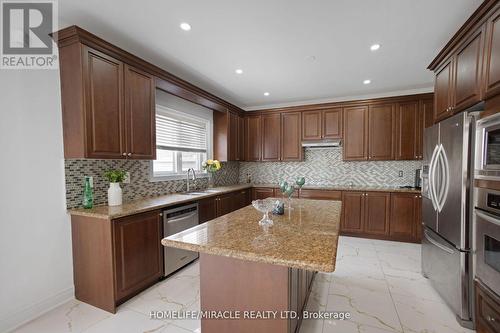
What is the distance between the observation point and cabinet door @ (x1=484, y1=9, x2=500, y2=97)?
1.57 m

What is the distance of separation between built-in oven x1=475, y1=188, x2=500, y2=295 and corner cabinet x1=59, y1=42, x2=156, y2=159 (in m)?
3.14

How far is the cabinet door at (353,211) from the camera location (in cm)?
388

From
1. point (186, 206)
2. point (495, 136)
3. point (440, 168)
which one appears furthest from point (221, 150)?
point (495, 136)

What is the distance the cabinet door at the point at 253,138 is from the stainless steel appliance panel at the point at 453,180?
3.19 meters

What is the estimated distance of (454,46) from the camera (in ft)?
6.89

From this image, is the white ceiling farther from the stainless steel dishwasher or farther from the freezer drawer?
the freezer drawer

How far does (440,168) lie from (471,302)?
3.70ft

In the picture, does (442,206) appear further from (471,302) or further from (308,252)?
(308,252)

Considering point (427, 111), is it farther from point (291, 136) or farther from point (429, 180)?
point (291, 136)

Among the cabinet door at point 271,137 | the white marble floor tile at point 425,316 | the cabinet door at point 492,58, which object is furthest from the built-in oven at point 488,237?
the cabinet door at point 271,137

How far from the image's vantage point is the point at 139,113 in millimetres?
2527

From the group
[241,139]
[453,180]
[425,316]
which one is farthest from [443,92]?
[241,139]

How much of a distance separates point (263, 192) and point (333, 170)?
1487 mm

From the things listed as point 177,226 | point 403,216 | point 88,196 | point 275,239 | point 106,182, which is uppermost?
point 106,182
